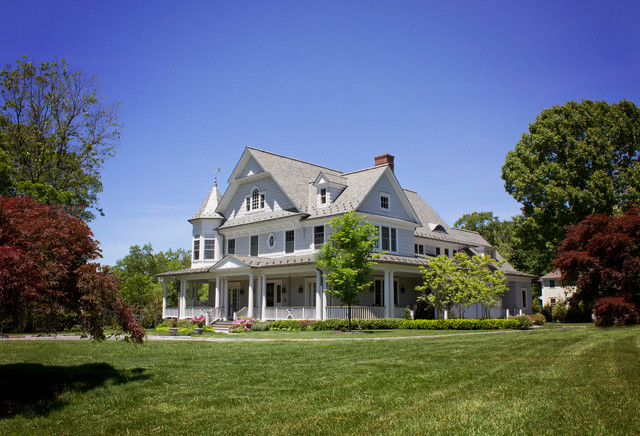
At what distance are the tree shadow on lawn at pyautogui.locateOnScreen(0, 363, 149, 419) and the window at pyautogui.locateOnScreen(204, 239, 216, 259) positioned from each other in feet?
79.3

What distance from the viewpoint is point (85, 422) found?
22.4 ft

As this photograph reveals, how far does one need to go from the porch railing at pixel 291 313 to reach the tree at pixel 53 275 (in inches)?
740

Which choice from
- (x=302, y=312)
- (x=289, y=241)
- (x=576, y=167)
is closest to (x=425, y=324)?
(x=302, y=312)

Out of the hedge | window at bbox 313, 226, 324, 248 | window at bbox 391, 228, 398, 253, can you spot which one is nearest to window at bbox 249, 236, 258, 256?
window at bbox 313, 226, 324, 248

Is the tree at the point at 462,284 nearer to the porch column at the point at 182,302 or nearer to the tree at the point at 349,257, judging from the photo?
the tree at the point at 349,257

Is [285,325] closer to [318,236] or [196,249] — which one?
[318,236]

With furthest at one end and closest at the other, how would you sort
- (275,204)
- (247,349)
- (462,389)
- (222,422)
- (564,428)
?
(275,204)
(247,349)
(462,389)
(222,422)
(564,428)

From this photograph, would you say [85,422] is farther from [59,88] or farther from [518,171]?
[518,171]

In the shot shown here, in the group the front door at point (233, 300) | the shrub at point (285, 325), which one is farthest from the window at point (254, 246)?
the shrub at point (285, 325)

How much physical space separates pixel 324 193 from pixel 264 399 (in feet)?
78.7

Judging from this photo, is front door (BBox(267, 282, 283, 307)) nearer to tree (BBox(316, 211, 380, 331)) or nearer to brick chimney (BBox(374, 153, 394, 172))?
tree (BBox(316, 211, 380, 331))

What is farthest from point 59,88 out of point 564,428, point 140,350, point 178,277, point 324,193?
point 564,428

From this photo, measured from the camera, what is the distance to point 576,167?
3328 cm

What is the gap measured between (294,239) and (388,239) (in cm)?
569
